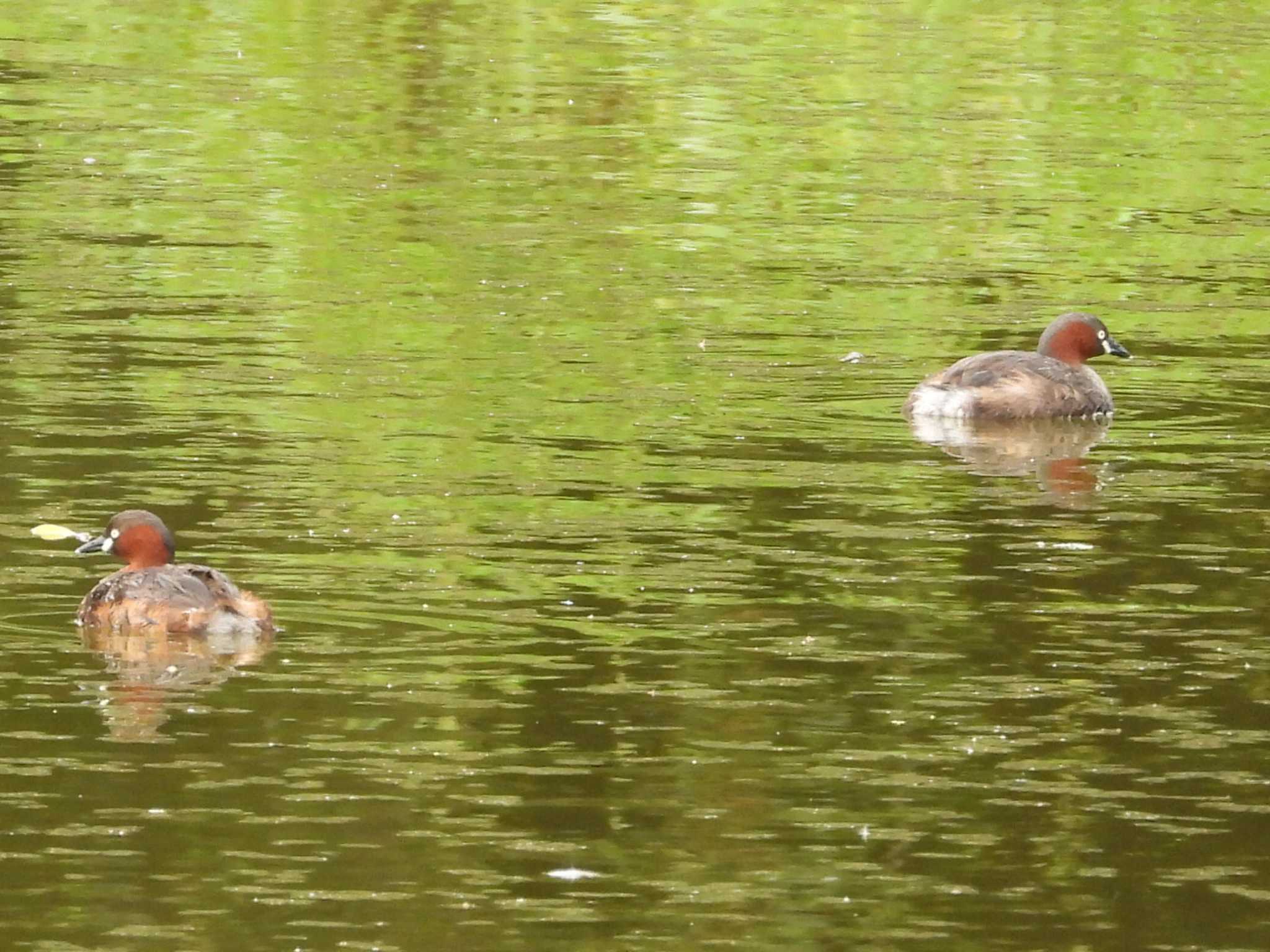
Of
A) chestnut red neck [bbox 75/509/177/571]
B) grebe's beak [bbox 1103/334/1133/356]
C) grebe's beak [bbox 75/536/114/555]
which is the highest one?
chestnut red neck [bbox 75/509/177/571]

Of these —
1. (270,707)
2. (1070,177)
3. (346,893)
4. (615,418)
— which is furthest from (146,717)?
(1070,177)

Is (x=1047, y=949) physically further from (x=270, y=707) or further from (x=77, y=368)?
(x=77, y=368)

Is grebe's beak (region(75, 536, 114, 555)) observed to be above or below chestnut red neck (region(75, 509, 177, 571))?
below

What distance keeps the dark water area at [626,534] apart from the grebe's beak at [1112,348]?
0.75ft

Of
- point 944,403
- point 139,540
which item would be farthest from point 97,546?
point 944,403

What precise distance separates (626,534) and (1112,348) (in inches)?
209

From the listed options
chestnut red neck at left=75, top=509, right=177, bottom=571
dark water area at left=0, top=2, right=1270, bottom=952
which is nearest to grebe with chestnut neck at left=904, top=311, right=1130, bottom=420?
dark water area at left=0, top=2, right=1270, bottom=952

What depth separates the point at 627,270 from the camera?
2138 cm

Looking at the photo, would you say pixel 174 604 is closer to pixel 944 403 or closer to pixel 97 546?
pixel 97 546

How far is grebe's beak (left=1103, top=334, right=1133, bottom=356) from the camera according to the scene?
709 inches

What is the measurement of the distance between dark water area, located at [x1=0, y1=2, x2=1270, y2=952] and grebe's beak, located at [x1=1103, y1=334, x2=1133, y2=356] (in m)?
0.23

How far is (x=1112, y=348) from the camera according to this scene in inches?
712

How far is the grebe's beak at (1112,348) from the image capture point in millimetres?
18016

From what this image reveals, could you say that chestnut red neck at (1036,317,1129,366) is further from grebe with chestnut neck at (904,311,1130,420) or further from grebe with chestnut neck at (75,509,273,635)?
grebe with chestnut neck at (75,509,273,635)
